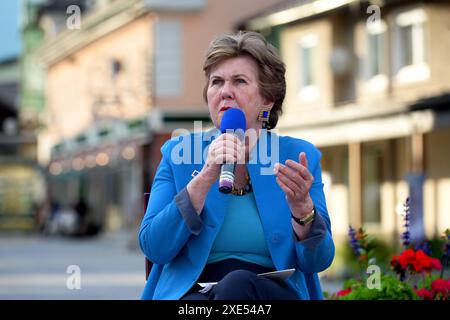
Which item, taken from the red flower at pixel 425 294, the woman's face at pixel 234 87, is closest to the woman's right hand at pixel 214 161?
the woman's face at pixel 234 87

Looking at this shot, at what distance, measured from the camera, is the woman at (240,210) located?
3176mm

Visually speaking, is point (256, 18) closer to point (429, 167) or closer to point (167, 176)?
point (429, 167)

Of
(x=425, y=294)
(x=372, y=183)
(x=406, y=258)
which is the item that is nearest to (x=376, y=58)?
(x=372, y=183)

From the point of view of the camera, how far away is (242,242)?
3.30 meters

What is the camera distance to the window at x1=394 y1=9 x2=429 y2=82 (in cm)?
1872

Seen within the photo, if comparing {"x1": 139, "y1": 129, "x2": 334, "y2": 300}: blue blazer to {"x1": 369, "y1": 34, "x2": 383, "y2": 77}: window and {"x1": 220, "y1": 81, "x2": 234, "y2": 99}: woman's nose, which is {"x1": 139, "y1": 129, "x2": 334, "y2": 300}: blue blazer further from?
{"x1": 369, "y1": 34, "x2": 383, "y2": 77}: window

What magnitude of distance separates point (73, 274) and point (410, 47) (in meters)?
12.2

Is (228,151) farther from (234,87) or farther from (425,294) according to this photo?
(425,294)

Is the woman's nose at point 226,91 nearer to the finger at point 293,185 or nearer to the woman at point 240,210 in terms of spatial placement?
the woman at point 240,210

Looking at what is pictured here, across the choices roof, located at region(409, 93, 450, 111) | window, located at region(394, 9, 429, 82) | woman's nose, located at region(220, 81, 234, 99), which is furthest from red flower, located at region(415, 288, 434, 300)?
window, located at region(394, 9, 429, 82)

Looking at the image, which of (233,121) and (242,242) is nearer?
(233,121)

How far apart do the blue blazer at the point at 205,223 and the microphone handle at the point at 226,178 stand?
28cm

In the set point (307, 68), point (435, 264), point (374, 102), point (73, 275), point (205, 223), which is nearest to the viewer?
point (205, 223)

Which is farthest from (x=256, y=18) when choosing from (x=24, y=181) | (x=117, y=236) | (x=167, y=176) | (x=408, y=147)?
(x=24, y=181)
